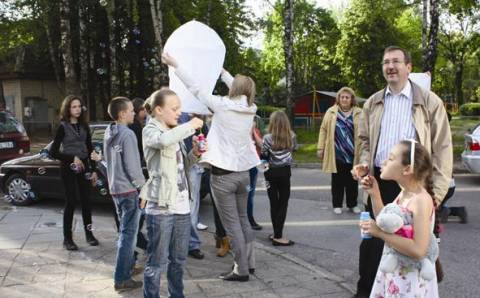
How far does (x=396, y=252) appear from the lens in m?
3.19

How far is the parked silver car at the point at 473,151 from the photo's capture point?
10.9m

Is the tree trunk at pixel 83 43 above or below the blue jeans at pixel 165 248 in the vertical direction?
above

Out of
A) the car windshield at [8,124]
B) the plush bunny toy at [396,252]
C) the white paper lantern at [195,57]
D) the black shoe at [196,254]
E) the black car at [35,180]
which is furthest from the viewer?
the car windshield at [8,124]

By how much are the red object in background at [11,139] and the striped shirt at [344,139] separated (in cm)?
751

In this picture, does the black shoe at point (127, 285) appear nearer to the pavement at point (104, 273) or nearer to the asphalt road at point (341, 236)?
the pavement at point (104, 273)

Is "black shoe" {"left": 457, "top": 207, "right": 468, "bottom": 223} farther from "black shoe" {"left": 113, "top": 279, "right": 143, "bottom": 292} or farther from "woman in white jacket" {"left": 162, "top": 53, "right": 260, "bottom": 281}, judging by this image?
"black shoe" {"left": 113, "top": 279, "right": 143, "bottom": 292}

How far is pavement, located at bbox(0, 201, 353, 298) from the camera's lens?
16.0 feet

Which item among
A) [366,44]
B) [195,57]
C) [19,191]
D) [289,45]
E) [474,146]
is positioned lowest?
[19,191]

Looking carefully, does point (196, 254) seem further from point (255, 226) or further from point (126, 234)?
point (255, 226)

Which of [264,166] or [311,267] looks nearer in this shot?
[311,267]

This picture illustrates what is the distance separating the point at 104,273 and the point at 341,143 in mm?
4658

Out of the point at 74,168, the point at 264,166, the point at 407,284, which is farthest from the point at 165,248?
the point at 74,168

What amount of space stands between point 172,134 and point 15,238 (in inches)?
168

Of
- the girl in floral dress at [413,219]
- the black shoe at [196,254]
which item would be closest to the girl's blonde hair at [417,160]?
the girl in floral dress at [413,219]
